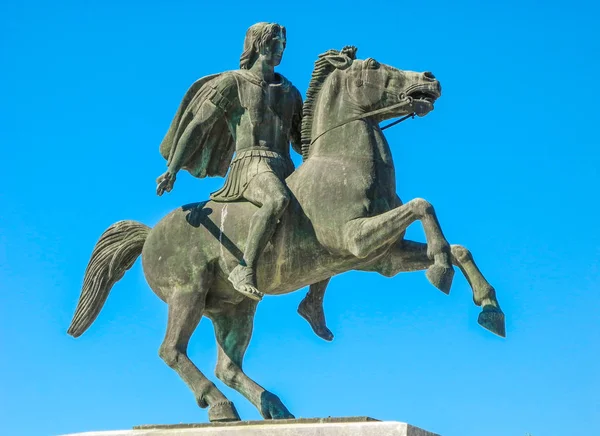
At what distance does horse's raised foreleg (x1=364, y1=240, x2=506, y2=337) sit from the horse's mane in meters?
1.49

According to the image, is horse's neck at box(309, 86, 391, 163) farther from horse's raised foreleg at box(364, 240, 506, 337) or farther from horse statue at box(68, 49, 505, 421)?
horse's raised foreleg at box(364, 240, 506, 337)

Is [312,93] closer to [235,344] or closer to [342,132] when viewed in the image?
[342,132]

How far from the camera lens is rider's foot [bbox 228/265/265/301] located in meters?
11.7

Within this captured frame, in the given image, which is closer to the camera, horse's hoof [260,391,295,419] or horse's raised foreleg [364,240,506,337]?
horse's raised foreleg [364,240,506,337]

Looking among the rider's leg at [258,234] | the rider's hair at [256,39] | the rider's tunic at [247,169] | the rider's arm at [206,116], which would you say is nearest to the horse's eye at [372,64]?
the rider's hair at [256,39]

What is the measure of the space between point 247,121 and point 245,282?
6.27ft

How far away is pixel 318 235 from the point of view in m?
11.9

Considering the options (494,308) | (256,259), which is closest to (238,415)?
(256,259)

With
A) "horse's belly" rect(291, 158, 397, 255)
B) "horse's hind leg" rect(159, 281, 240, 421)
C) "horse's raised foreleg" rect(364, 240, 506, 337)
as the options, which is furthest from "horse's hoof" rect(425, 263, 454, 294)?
"horse's hind leg" rect(159, 281, 240, 421)

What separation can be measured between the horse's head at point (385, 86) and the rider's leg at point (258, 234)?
137 cm

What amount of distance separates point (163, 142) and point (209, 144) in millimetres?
599

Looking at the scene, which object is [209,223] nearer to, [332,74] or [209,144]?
[209,144]

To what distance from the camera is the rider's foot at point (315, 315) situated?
12961mm

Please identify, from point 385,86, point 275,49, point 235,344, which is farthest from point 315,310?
point 275,49
